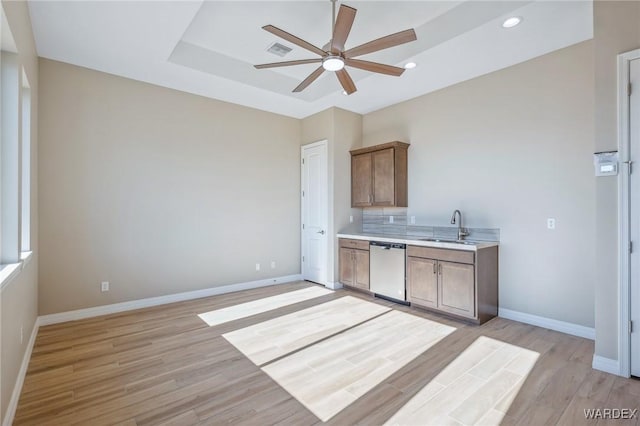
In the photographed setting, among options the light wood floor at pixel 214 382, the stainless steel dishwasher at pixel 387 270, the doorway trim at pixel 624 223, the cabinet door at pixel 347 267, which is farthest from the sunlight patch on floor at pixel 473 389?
the cabinet door at pixel 347 267

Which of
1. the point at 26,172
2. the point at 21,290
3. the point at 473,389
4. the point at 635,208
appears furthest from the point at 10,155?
the point at 635,208

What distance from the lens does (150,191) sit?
166 inches

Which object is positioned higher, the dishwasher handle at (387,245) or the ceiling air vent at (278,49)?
the ceiling air vent at (278,49)

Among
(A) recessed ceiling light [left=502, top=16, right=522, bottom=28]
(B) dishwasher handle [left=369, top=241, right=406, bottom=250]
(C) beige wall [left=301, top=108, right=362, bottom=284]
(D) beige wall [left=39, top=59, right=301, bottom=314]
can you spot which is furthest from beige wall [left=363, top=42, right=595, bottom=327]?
(D) beige wall [left=39, top=59, right=301, bottom=314]

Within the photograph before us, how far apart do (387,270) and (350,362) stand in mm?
1971

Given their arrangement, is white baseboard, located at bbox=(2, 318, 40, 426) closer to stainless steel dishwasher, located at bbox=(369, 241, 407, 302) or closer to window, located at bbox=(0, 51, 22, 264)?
window, located at bbox=(0, 51, 22, 264)

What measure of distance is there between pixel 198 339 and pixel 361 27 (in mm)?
3677

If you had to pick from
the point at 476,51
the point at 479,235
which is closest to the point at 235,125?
the point at 476,51

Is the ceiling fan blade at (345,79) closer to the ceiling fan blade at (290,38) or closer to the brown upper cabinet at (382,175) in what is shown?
the ceiling fan blade at (290,38)

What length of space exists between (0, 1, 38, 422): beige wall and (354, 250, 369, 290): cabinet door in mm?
3851

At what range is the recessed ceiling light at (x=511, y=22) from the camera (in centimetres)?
275

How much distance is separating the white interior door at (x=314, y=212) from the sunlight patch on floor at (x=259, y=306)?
542 mm

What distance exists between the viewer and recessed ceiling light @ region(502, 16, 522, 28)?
275cm

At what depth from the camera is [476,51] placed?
3.31m
